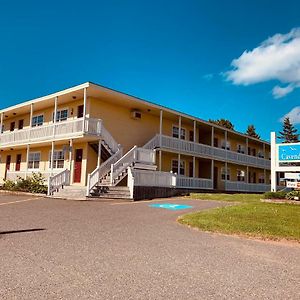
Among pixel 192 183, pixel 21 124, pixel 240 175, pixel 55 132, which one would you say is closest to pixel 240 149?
pixel 240 175

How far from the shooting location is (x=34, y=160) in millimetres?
26766

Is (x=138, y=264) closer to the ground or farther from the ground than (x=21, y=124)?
closer to the ground

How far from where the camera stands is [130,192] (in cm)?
1802

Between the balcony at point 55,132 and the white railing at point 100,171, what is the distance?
1823mm

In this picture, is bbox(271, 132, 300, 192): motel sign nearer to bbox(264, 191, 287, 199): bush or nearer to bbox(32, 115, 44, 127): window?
bbox(264, 191, 287, 199): bush

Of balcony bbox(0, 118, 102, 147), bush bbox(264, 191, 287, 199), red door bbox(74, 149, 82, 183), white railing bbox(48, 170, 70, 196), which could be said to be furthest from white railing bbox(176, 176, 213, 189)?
bush bbox(264, 191, 287, 199)

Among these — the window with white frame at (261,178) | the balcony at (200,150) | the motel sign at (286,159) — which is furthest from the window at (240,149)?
the motel sign at (286,159)

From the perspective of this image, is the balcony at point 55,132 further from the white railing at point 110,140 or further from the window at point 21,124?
the window at point 21,124

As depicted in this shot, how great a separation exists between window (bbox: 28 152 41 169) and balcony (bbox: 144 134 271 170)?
9.23 meters

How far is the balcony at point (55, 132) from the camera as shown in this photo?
20156 mm

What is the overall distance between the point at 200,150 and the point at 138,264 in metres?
23.3

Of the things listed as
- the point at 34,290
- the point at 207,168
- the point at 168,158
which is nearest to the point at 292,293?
the point at 34,290

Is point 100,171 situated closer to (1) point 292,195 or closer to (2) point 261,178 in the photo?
(1) point 292,195

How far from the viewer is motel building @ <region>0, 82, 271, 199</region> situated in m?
19.6
